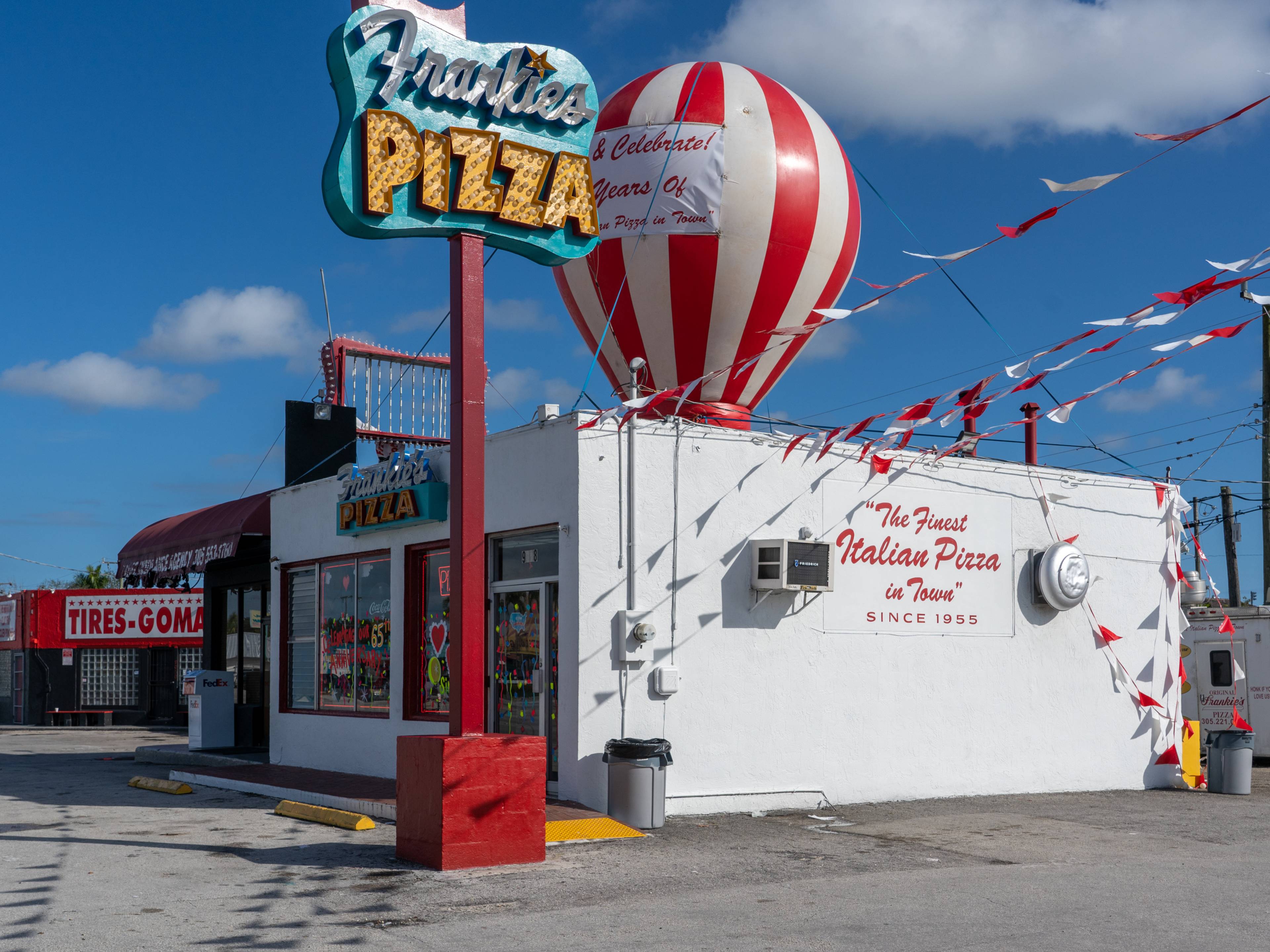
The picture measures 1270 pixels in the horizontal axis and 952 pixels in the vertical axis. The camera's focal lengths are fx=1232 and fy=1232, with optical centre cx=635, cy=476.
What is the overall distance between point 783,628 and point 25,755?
1335 centimetres

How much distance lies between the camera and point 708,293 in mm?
14023

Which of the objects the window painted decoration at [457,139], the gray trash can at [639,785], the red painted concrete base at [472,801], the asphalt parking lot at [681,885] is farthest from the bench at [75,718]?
the window painted decoration at [457,139]

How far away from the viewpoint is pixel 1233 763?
1485cm

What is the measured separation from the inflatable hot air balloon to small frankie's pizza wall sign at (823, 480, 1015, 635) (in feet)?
6.92

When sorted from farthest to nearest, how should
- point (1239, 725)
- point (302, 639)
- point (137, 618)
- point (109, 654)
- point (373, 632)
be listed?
point (109, 654) → point (137, 618) → point (302, 639) → point (1239, 725) → point (373, 632)

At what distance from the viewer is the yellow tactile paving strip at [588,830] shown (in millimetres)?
10102

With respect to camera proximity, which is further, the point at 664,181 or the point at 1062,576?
the point at 1062,576

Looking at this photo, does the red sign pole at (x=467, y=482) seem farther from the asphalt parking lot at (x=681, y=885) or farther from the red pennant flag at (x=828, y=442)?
the red pennant flag at (x=828, y=442)

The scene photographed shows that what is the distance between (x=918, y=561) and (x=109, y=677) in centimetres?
2127

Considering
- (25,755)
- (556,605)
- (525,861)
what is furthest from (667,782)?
(25,755)

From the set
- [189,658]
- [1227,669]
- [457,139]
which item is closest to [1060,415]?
[457,139]

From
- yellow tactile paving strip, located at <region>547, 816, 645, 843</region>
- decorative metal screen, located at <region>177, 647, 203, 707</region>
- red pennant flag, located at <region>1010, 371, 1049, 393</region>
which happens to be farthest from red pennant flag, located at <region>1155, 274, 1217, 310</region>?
decorative metal screen, located at <region>177, 647, 203, 707</region>

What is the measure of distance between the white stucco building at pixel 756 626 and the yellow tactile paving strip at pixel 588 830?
648 millimetres

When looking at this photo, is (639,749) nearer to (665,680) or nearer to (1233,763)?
(665,680)
